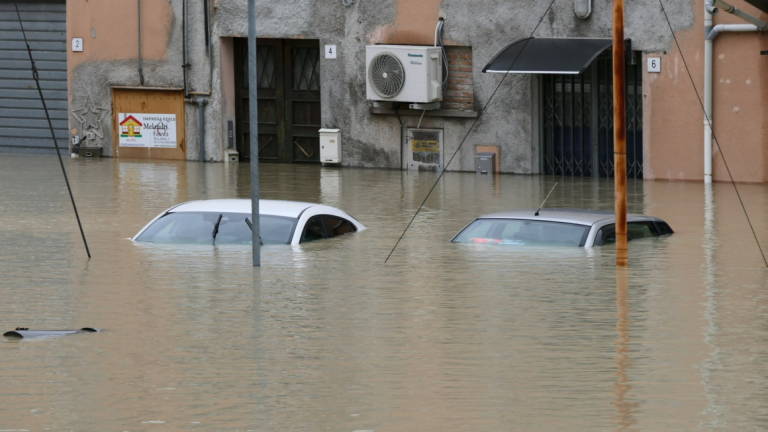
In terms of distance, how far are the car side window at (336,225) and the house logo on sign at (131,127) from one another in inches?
504

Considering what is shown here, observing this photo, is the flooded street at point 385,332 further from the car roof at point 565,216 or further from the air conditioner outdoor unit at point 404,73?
the air conditioner outdoor unit at point 404,73

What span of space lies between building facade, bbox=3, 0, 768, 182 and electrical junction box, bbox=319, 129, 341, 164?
15 centimetres

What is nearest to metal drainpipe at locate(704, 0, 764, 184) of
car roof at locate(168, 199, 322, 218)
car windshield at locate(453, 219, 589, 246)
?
car windshield at locate(453, 219, 589, 246)

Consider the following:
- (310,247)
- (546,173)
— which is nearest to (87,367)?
(310,247)

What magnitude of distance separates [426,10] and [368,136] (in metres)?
2.50

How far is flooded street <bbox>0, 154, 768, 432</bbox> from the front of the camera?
10.1 meters

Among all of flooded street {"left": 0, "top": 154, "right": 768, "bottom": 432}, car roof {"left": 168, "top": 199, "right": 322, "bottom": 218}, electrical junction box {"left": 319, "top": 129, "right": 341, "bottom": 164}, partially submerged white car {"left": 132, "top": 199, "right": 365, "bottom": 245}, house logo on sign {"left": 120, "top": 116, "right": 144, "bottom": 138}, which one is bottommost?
flooded street {"left": 0, "top": 154, "right": 768, "bottom": 432}

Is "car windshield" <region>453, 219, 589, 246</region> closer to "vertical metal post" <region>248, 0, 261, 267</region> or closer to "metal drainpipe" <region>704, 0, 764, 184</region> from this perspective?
"vertical metal post" <region>248, 0, 261, 267</region>

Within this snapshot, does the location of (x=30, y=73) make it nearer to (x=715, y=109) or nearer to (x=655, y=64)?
(x=655, y=64)

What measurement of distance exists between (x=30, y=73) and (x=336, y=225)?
15.7 meters

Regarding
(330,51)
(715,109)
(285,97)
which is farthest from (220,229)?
(285,97)

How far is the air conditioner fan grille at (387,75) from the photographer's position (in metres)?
27.6

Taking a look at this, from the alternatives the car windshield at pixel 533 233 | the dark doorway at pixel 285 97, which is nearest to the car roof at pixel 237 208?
the car windshield at pixel 533 233

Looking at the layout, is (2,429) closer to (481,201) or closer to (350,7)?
(481,201)
